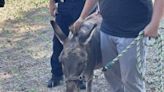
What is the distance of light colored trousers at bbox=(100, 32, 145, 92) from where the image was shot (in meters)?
4.58

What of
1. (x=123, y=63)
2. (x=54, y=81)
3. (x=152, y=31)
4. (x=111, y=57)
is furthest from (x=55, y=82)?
(x=152, y=31)

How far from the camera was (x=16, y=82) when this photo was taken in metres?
7.56

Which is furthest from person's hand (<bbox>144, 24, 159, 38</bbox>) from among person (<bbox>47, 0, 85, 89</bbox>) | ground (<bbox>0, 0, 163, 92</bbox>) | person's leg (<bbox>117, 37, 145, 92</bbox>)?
ground (<bbox>0, 0, 163, 92</bbox>)

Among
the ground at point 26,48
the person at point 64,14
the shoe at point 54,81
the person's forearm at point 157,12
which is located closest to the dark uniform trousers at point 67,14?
the person at point 64,14

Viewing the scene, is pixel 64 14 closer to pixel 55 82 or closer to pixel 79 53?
pixel 55 82

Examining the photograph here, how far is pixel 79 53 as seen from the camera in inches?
204

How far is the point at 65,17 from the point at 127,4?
2.16 meters

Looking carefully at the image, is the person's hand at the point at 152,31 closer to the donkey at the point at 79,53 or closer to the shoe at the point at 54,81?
the donkey at the point at 79,53

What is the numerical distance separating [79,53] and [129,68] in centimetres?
80

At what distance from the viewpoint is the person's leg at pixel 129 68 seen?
15.0ft

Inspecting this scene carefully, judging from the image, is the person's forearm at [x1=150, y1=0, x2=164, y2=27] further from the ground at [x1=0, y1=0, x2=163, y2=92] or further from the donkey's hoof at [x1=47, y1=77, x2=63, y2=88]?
the donkey's hoof at [x1=47, y1=77, x2=63, y2=88]

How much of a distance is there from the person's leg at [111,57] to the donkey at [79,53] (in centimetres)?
30

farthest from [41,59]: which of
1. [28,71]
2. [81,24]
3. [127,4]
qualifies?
[127,4]

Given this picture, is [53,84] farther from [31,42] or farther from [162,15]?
[162,15]
